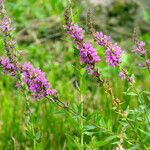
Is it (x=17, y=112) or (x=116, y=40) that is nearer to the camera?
(x=17, y=112)

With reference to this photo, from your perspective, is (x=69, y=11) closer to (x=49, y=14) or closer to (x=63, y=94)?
(x=63, y=94)

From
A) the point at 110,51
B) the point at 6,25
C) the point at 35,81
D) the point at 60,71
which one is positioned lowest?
the point at 35,81

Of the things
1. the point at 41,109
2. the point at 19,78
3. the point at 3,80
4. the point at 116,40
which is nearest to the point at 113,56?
the point at 19,78

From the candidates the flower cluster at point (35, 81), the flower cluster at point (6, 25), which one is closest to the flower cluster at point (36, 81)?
the flower cluster at point (35, 81)

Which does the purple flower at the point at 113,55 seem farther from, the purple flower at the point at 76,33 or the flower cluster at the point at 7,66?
the flower cluster at the point at 7,66

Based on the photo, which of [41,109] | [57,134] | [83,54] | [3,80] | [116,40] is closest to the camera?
[83,54]

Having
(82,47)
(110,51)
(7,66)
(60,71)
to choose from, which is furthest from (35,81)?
(60,71)

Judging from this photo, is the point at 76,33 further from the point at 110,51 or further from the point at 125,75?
the point at 125,75
